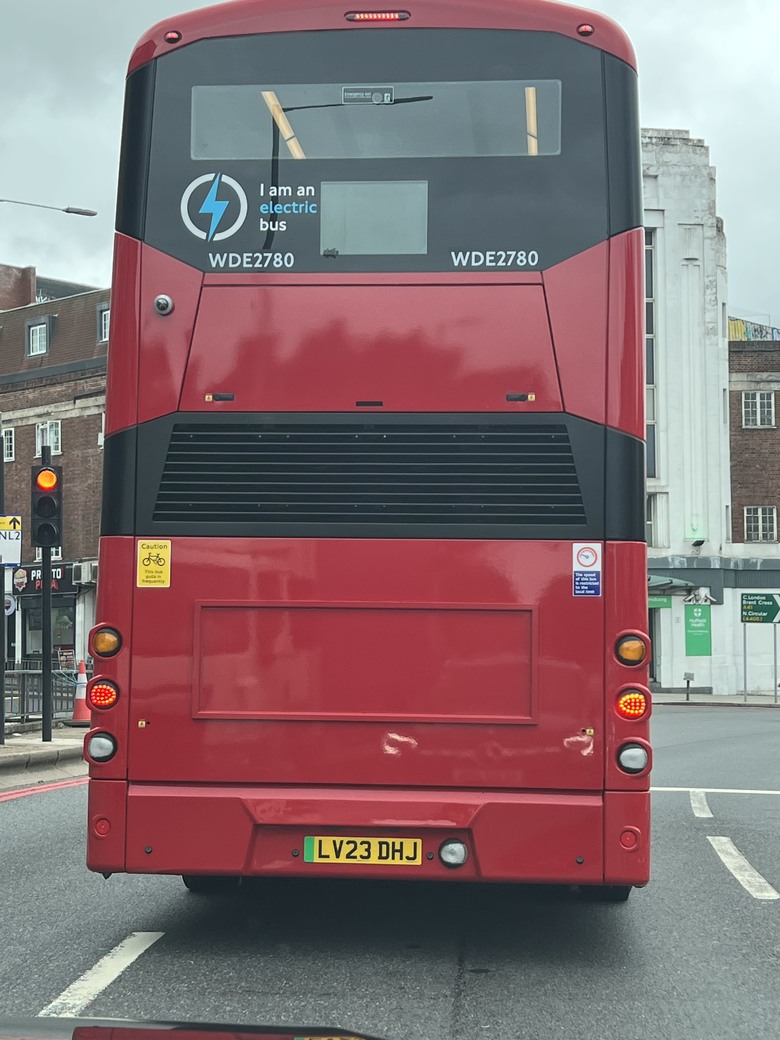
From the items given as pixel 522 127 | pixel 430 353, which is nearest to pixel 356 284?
pixel 430 353

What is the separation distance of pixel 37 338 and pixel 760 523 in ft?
93.4

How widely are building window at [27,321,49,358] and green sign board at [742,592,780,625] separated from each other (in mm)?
27860

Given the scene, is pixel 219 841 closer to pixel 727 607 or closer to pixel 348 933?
pixel 348 933

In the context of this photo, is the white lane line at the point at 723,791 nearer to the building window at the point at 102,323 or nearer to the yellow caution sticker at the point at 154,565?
the yellow caution sticker at the point at 154,565

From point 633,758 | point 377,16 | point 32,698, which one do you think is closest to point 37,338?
point 32,698

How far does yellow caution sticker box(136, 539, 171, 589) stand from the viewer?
618cm

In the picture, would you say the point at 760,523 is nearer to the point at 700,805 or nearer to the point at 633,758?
the point at 700,805

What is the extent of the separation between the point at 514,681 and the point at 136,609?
1.77 m

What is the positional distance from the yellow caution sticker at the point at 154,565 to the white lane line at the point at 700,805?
737 cm

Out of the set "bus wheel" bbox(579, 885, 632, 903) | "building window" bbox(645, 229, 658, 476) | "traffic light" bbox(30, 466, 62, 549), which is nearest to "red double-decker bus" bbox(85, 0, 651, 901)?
"bus wheel" bbox(579, 885, 632, 903)

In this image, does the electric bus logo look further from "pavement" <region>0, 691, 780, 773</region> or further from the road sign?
the road sign

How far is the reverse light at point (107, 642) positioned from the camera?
6176 millimetres

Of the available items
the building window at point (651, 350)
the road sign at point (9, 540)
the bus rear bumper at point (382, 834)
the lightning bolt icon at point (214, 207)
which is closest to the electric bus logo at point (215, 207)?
the lightning bolt icon at point (214, 207)

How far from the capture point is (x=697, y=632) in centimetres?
4541
